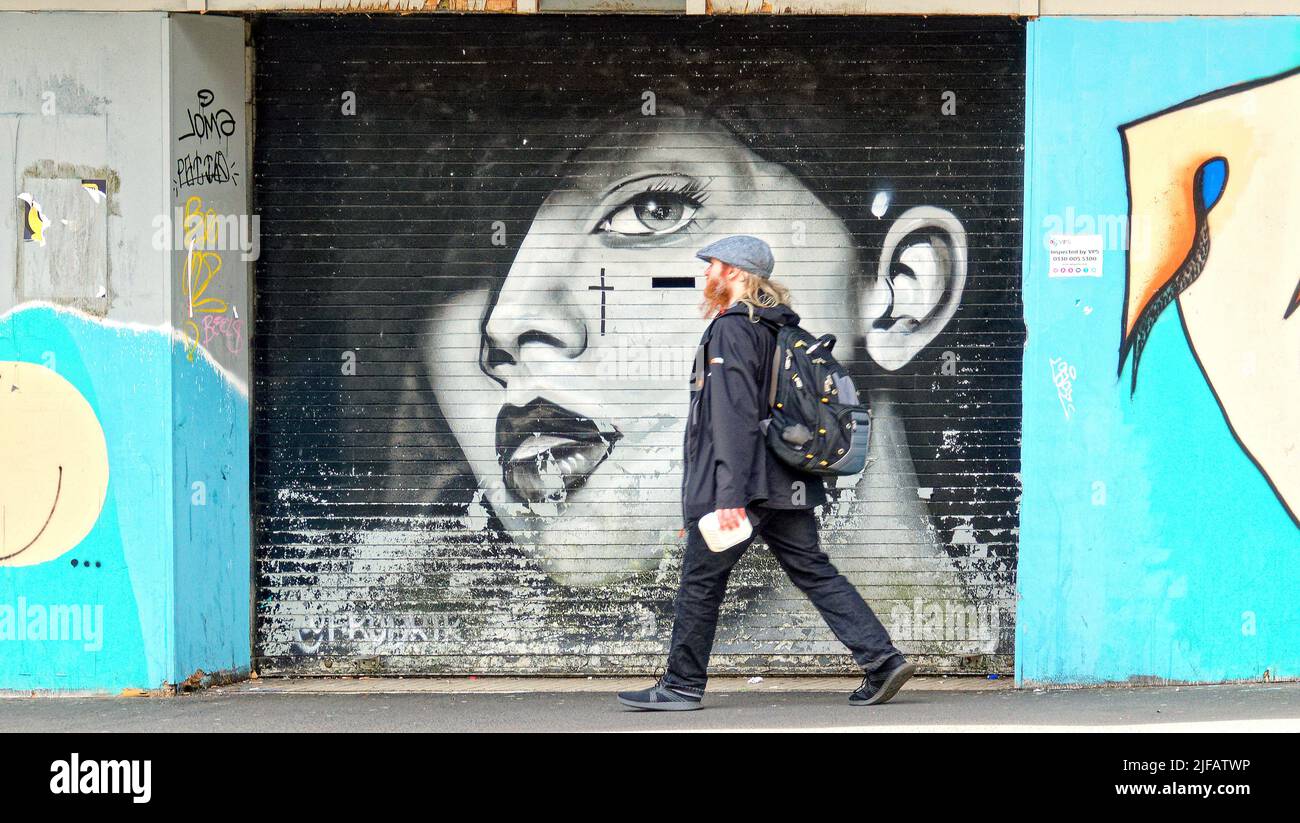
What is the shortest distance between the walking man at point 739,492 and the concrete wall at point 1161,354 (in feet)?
3.95

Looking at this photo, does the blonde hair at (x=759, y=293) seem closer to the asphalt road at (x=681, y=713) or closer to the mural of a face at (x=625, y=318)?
the mural of a face at (x=625, y=318)

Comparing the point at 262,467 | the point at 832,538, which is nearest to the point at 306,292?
the point at 262,467

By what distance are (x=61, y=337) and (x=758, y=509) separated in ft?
10.8

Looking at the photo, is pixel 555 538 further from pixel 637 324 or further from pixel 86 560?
pixel 86 560

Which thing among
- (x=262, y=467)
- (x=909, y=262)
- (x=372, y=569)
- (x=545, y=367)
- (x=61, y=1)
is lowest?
(x=372, y=569)

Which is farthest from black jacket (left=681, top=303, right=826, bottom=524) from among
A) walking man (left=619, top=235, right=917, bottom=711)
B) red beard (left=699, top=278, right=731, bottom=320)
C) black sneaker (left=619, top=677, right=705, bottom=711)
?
black sneaker (left=619, top=677, right=705, bottom=711)

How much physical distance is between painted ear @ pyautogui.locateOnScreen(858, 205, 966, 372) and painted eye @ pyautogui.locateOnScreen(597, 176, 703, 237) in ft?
3.11

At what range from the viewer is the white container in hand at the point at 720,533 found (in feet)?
19.4

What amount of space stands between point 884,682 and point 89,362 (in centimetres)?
383

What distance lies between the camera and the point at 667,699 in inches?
246

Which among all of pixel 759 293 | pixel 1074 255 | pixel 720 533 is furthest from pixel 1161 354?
pixel 720 533

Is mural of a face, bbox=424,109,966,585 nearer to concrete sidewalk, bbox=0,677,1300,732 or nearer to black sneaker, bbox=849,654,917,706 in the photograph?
concrete sidewalk, bbox=0,677,1300,732

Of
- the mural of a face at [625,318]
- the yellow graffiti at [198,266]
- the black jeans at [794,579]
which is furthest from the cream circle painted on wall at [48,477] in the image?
the black jeans at [794,579]
